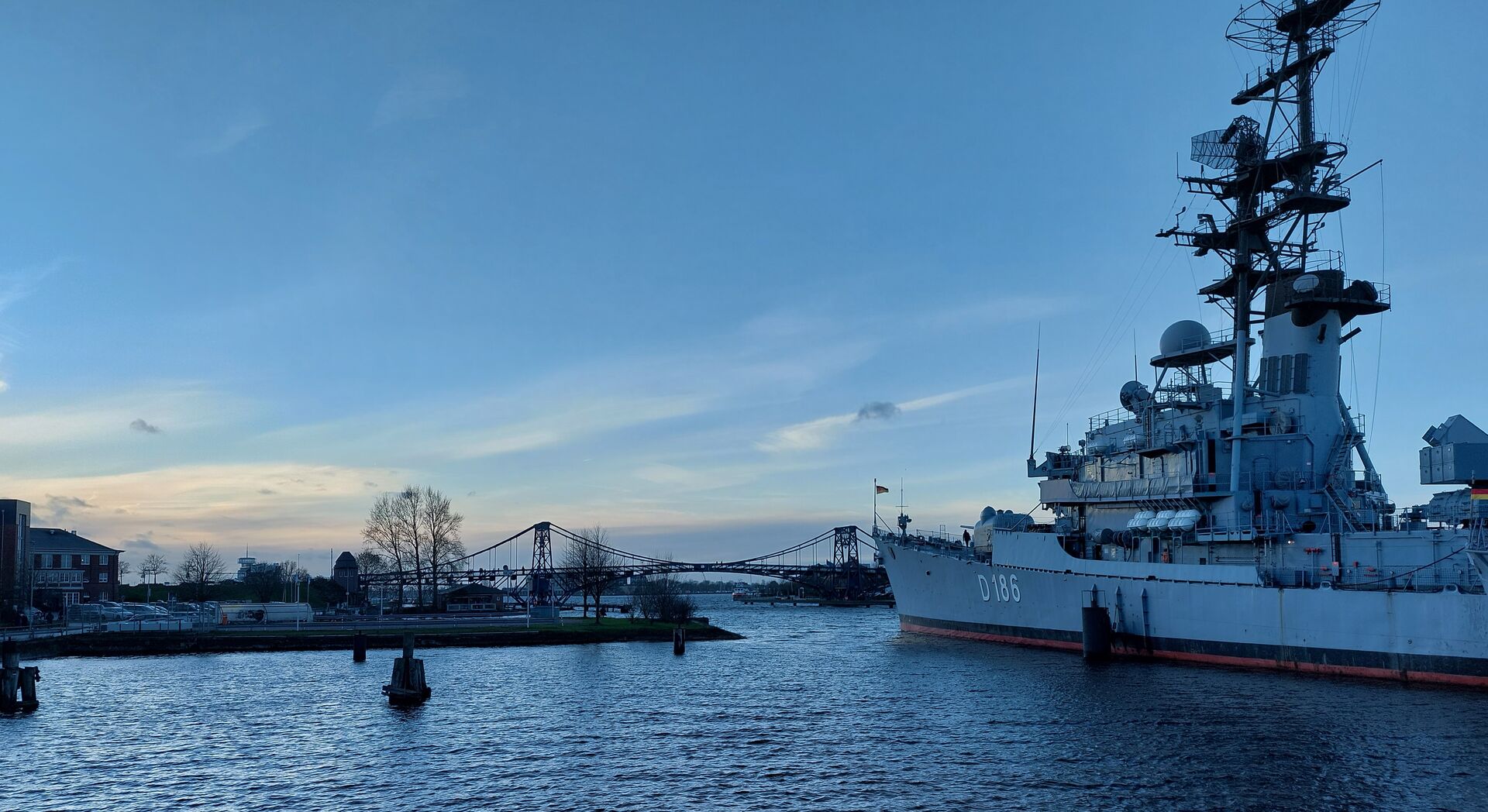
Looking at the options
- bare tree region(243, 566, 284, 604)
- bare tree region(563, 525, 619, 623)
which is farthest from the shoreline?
bare tree region(243, 566, 284, 604)

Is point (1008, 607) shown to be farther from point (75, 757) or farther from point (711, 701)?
point (75, 757)

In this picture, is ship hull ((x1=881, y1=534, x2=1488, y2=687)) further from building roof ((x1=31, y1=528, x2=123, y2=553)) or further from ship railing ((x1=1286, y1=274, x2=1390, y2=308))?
building roof ((x1=31, y1=528, x2=123, y2=553))

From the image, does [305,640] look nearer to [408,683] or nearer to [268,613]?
[268,613]

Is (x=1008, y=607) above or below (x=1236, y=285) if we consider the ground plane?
below

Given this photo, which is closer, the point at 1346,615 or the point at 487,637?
the point at 1346,615

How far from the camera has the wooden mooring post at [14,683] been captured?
140 ft

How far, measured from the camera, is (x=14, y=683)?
141 ft

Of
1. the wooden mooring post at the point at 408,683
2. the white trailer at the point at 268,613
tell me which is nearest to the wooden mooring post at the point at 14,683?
the wooden mooring post at the point at 408,683

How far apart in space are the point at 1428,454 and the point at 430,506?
9088cm

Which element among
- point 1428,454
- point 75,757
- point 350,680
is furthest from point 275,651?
point 1428,454

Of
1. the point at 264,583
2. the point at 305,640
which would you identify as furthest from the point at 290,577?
the point at 305,640

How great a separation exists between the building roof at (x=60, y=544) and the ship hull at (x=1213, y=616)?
302ft

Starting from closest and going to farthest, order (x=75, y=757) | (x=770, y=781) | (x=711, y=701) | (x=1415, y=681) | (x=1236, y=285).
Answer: (x=770, y=781) → (x=75, y=757) → (x=1415, y=681) → (x=711, y=701) → (x=1236, y=285)

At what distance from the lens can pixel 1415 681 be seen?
137 feet
